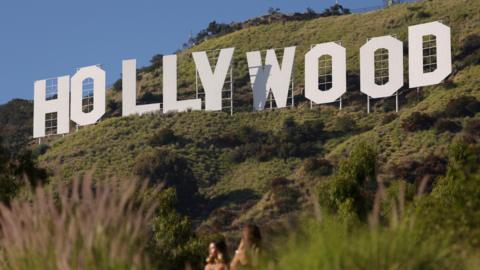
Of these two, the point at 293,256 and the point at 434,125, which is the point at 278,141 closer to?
the point at 434,125

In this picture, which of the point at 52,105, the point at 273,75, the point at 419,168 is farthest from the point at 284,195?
the point at 52,105

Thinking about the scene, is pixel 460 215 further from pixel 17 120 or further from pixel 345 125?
pixel 17 120

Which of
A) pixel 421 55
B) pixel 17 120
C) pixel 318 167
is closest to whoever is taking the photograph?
pixel 318 167

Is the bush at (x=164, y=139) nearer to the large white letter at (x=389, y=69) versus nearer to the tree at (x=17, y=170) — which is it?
the large white letter at (x=389, y=69)

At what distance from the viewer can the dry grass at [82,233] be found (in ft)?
30.2

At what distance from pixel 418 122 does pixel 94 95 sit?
22438 millimetres

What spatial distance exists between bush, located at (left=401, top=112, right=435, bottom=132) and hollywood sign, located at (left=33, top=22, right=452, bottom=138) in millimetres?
2859

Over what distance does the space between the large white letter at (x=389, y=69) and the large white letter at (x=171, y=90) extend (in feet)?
41.0

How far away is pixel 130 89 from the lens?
79.0 meters

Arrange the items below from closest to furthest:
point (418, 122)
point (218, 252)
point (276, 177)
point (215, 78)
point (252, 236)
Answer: point (252, 236), point (218, 252), point (276, 177), point (418, 122), point (215, 78)

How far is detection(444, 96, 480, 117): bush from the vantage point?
7225 cm

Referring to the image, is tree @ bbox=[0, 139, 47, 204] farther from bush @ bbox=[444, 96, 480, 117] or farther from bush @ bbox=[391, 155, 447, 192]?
bush @ bbox=[444, 96, 480, 117]

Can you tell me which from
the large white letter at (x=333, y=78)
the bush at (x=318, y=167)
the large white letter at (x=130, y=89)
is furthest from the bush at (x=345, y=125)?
the large white letter at (x=130, y=89)

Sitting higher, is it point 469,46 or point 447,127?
point 469,46
